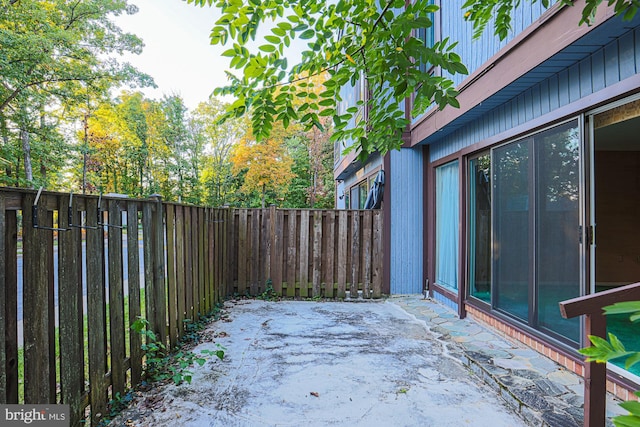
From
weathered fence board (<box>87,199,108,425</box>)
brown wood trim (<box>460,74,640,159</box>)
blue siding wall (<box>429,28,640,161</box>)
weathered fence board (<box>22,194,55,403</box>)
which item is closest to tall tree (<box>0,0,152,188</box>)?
weathered fence board (<box>87,199,108,425</box>)

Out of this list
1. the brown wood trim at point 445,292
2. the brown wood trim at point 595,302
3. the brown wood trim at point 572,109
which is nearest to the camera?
the brown wood trim at point 595,302

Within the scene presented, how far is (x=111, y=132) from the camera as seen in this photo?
18109 mm

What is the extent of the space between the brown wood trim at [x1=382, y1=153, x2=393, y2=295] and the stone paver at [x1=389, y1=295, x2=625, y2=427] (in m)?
1.61

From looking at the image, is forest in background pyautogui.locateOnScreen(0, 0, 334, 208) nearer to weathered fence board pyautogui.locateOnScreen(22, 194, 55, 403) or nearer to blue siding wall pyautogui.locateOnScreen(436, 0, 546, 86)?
weathered fence board pyautogui.locateOnScreen(22, 194, 55, 403)

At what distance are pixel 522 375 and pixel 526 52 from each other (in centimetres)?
248

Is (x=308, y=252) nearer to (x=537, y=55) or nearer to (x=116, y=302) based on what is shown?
(x=116, y=302)

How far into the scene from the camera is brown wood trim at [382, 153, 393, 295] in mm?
5645

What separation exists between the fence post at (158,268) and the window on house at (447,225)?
3669 millimetres

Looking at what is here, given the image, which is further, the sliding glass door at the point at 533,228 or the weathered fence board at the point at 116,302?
the sliding glass door at the point at 533,228

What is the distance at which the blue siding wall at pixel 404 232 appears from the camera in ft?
18.7

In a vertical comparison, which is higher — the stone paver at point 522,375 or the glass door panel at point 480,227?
the glass door panel at point 480,227

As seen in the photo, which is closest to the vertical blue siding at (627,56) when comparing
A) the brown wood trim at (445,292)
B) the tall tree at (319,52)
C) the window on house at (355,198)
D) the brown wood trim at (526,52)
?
the brown wood trim at (526,52)

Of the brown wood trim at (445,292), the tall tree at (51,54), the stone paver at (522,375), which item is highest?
the tall tree at (51,54)

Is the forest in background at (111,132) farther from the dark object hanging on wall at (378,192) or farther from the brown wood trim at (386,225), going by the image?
the brown wood trim at (386,225)
